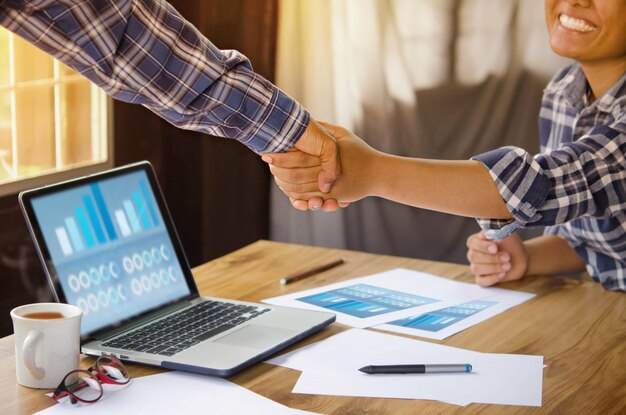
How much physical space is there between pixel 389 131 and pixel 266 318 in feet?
6.35

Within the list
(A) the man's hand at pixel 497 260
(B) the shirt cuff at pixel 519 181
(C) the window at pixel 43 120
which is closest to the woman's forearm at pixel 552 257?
(A) the man's hand at pixel 497 260

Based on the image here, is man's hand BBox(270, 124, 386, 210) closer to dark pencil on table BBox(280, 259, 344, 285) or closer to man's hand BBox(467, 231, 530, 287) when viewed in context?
dark pencil on table BBox(280, 259, 344, 285)

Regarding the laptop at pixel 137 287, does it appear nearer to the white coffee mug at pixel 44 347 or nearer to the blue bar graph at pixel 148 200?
the blue bar graph at pixel 148 200

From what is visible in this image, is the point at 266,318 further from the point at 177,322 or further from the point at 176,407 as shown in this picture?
the point at 176,407

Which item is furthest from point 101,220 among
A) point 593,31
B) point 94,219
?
point 593,31

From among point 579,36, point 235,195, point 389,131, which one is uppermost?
point 579,36

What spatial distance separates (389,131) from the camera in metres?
3.38

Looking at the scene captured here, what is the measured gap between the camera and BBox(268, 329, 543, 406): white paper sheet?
128 centimetres

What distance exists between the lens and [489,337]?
153cm

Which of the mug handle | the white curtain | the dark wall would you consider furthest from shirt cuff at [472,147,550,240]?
the dark wall

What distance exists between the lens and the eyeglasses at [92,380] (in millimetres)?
1223

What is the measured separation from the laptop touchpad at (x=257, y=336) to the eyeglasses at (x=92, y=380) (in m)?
0.18

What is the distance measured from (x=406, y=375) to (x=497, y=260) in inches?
21.5

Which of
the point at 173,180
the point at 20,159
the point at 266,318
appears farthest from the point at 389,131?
the point at 266,318
